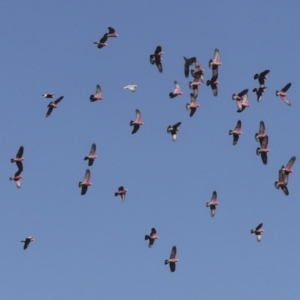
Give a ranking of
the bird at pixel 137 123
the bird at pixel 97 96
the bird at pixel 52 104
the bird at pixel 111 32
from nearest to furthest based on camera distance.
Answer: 1. the bird at pixel 111 32
2. the bird at pixel 97 96
3. the bird at pixel 137 123
4. the bird at pixel 52 104

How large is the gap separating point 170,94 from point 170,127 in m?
2.73

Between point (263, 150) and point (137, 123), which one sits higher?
point (137, 123)

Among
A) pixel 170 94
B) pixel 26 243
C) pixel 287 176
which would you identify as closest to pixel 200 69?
pixel 170 94

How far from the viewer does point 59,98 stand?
306 feet

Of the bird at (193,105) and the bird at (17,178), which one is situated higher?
the bird at (193,105)

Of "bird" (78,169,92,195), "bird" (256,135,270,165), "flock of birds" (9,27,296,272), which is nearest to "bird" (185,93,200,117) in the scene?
"flock of birds" (9,27,296,272)

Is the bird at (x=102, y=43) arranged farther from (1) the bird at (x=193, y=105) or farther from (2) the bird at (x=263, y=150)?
(2) the bird at (x=263, y=150)

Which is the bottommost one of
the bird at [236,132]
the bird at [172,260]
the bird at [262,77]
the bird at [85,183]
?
the bird at [172,260]

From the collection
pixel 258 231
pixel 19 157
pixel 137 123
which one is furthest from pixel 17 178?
pixel 258 231

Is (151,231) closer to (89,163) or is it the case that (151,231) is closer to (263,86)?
(89,163)

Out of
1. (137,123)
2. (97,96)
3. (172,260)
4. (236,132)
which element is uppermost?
(97,96)

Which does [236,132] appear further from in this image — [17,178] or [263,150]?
[17,178]

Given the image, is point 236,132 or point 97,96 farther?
point 236,132

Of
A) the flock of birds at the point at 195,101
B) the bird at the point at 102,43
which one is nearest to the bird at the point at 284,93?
the flock of birds at the point at 195,101
